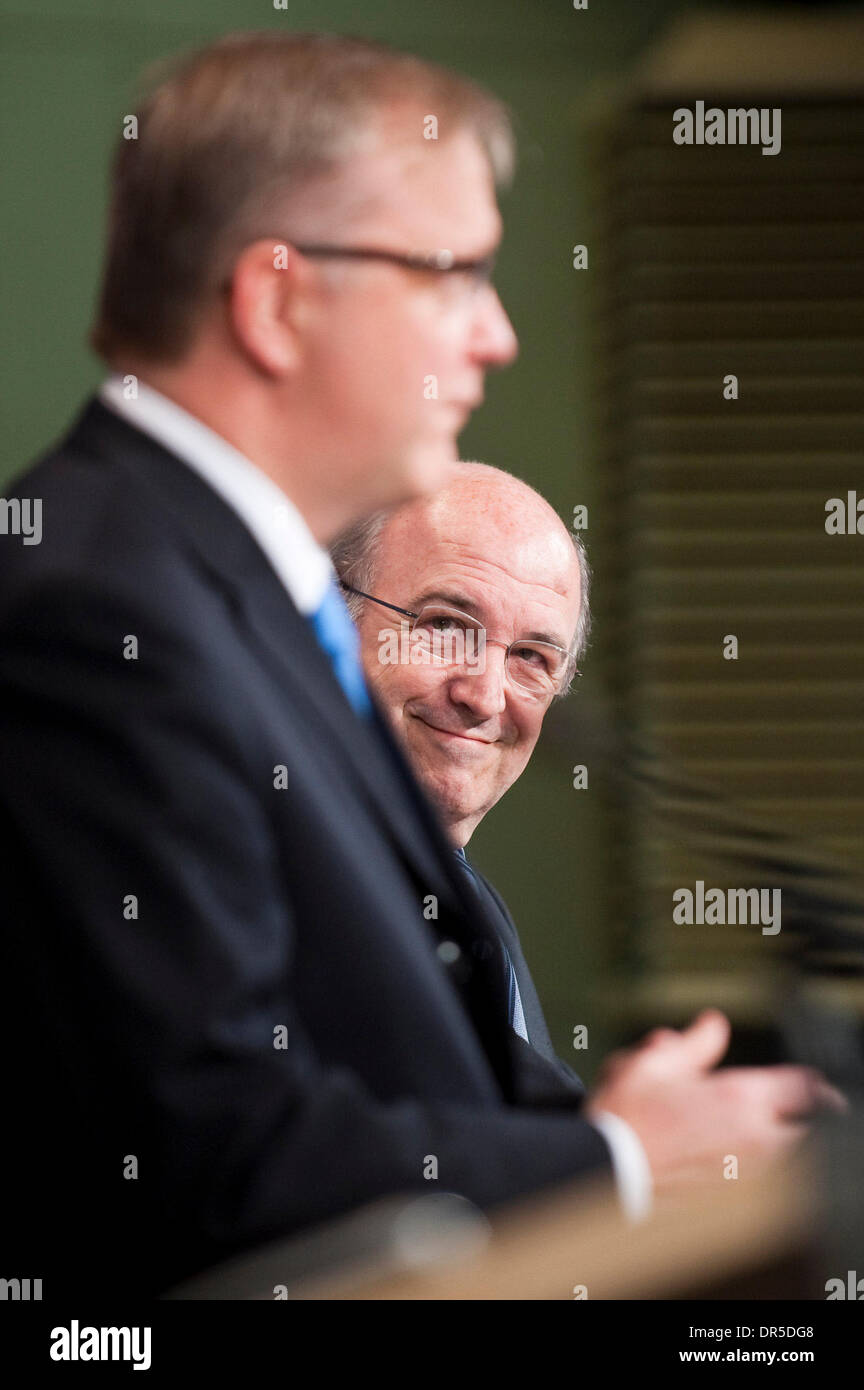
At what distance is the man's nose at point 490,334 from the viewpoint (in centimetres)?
101

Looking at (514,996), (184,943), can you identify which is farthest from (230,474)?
(514,996)

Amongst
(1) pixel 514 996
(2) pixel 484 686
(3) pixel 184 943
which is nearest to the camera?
(3) pixel 184 943

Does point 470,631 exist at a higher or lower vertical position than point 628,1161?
higher

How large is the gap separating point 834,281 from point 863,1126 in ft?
11.6

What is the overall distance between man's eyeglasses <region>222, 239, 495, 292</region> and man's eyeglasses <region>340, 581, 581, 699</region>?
21.2 inches

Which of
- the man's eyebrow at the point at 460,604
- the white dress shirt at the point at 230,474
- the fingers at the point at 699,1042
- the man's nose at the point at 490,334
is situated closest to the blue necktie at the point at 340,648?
the white dress shirt at the point at 230,474

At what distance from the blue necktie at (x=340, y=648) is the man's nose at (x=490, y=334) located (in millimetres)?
192

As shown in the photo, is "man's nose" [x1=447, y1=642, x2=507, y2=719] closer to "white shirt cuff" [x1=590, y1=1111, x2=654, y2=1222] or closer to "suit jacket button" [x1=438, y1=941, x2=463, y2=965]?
"suit jacket button" [x1=438, y1=941, x2=463, y2=965]

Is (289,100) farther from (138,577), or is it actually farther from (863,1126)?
(863,1126)

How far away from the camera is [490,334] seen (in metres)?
1.02

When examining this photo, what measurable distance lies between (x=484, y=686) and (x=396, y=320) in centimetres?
56

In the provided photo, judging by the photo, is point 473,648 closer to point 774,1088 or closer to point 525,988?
point 525,988

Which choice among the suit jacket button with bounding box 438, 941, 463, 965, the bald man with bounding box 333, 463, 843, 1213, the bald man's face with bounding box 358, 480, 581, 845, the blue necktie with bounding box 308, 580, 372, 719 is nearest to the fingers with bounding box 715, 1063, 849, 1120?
the suit jacket button with bounding box 438, 941, 463, 965
